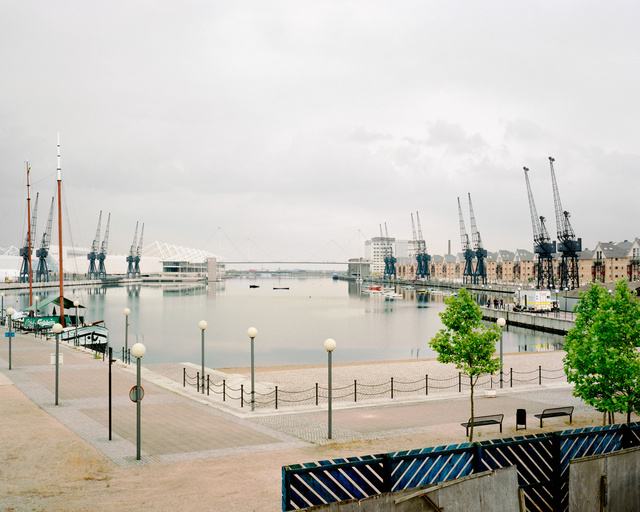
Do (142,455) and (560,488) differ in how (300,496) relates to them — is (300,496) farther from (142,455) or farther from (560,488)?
(142,455)

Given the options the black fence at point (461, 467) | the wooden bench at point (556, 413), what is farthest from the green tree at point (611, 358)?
the black fence at point (461, 467)

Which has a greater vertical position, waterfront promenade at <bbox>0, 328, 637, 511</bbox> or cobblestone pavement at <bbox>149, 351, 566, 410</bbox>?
waterfront promenade at <bbox>0, 328, 637, 511</bbox>

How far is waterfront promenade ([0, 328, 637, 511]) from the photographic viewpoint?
11.9 meters

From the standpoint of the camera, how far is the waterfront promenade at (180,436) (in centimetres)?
1188

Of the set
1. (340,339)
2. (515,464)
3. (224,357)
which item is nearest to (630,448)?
(515,464)

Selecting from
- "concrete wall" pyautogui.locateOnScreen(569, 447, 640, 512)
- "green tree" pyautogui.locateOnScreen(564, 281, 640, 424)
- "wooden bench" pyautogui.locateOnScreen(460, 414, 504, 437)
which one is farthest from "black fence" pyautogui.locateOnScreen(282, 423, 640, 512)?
"wooden bench" pyautogui.locateOnScreen(460, 414, 504, 437)

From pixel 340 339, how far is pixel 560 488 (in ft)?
186

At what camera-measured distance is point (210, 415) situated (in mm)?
20281

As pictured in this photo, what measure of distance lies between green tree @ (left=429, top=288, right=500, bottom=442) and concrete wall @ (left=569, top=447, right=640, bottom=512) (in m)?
8.11

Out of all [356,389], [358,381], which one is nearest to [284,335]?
[358,381]

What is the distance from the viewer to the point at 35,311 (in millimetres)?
55875

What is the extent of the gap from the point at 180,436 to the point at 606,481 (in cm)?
1188

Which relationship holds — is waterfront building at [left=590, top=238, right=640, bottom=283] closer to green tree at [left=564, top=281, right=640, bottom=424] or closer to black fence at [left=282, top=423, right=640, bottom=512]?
green tree at [left=564, top=281, right=640, bottom=424]

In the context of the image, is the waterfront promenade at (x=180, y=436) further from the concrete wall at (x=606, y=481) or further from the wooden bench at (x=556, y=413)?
the concrete wall at (x=606, y=481)
